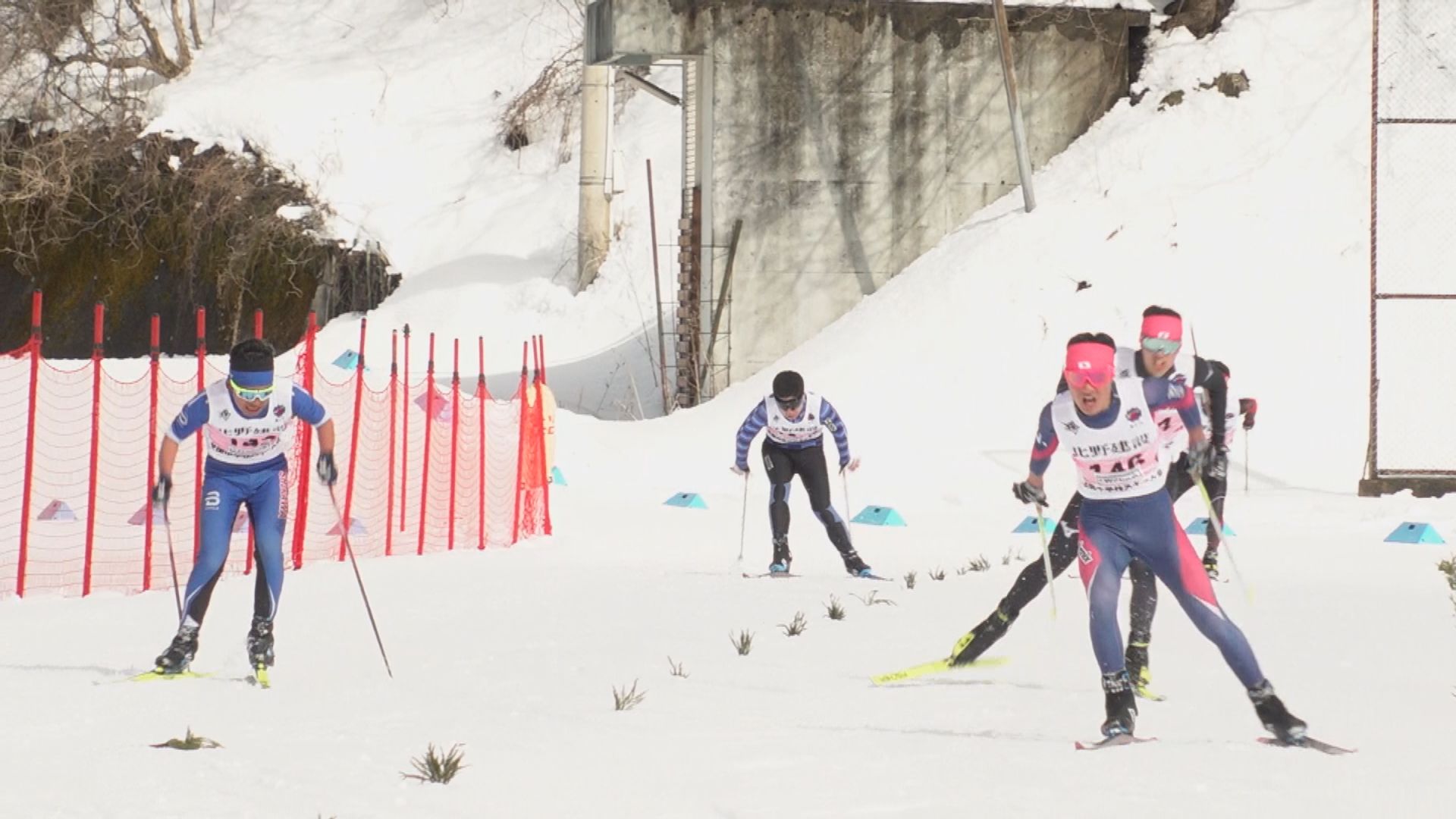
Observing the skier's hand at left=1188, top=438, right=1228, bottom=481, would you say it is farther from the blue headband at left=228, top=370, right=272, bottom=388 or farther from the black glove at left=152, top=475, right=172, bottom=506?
the black glove at left=152, top=475, right=172, bottom=506

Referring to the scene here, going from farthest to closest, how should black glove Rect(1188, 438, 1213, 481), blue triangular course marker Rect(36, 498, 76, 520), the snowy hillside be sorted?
1. the snowy hillside
2. blue triangular course marker Rect(36, 498, 76, 520)
3. black glove Rect(1188, 438, 1213, 481)

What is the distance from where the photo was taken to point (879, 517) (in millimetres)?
19828

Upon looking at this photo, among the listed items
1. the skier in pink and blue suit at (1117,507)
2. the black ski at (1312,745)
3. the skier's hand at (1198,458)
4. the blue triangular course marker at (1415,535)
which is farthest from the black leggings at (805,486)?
the black ski at (1312,745)

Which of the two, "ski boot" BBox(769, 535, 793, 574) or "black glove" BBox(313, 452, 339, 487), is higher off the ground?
"black glove" BBox(313, 452, 339, 487)

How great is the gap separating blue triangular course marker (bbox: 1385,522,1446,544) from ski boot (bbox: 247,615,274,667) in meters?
10.1

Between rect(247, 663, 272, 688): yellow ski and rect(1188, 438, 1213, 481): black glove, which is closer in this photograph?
rect(1188, 438, 1213, 481): black glove

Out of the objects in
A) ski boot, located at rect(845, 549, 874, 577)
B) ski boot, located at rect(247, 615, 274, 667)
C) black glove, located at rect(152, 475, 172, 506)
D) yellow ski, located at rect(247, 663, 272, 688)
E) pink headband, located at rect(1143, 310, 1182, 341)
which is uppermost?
pink headband, located at rect(1143, 310, 1182, 341)

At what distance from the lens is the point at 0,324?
33875 millimetres

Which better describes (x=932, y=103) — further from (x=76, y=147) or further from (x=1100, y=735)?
(x=1100, y=735)

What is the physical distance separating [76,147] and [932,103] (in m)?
15.6

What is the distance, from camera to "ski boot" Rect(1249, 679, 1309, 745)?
764 centimetres

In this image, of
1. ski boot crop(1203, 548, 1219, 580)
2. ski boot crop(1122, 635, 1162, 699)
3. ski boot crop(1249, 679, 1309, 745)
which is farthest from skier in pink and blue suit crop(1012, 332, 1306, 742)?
ski boot crop(1203, 548, 1219, 580)

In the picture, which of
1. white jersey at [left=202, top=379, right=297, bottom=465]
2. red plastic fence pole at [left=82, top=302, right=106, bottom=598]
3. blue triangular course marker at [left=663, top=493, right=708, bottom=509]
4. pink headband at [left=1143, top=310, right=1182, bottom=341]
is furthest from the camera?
blue triangular course marker at [left=663, top=493, right=708, bottom=509]

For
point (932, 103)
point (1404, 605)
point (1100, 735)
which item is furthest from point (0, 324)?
point (1100, 735)
